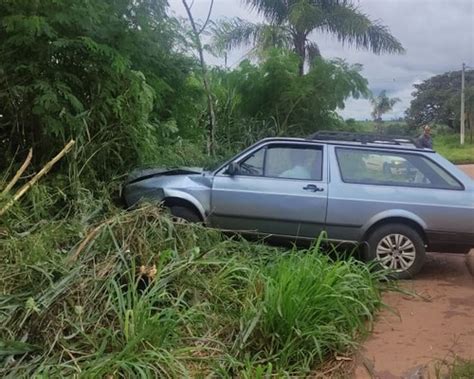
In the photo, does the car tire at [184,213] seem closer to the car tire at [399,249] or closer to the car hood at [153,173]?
the car hood at [153,173]

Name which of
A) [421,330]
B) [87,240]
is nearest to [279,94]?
[421,330]

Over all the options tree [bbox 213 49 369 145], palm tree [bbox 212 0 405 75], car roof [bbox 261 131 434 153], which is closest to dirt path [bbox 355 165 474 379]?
car roof [bbox 261 131 434 153]

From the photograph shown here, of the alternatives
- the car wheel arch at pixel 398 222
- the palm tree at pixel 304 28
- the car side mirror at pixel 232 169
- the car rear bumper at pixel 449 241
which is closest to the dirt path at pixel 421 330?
the car rear bumper at pixel 449 241

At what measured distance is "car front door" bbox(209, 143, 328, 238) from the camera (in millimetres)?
6512

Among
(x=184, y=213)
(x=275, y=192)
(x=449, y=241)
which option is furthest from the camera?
(x=184, y=213)

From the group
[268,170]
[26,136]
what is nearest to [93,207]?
[26,136]

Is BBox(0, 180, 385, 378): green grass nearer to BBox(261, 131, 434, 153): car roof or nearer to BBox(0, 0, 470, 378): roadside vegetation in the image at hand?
BBox(0, 0, 470, 378): roadside vegetation

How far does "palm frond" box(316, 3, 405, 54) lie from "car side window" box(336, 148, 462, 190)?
10.1m

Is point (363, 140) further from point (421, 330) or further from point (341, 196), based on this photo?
point (421, 330)

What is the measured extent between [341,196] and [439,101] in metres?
37.7

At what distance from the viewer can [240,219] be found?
6.62 m

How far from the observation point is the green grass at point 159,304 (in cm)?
371

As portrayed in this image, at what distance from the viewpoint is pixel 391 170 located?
6.64m

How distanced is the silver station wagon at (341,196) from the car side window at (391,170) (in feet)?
0.04
